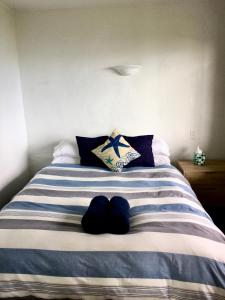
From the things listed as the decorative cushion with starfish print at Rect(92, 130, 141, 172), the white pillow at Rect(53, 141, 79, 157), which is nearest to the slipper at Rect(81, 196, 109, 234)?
the decorative cushion with starfish print at Rect(92, 130, 141, 172)

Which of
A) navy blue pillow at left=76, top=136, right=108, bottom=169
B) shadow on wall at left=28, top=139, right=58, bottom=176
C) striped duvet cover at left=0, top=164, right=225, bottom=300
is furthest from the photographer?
shadow on wall at left=28, top=139, right=58, bottom=176

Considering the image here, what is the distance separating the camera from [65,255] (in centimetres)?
125

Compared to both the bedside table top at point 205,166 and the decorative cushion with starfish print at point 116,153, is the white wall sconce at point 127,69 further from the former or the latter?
the bedside table top at point 205,166

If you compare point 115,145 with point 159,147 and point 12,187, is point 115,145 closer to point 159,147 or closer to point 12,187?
point 159,147

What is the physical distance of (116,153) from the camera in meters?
2.65

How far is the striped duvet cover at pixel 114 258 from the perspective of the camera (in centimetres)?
117

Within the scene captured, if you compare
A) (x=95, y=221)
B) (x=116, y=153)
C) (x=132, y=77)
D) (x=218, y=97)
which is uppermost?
(x=132, y=77)

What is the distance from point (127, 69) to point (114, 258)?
2186mm

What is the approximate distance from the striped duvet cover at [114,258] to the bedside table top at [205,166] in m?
1.15

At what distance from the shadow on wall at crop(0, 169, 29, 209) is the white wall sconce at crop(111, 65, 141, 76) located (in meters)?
1.71

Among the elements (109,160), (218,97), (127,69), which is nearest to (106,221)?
(109,160)

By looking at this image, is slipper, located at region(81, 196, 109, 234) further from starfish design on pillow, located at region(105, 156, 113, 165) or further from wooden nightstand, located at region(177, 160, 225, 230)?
wooden nightstand, located at region(177, 160, 225, 230)

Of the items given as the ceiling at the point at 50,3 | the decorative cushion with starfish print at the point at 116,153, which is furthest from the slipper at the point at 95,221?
the ceiling at the point at 50,3

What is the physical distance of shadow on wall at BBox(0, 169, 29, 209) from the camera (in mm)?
2695
